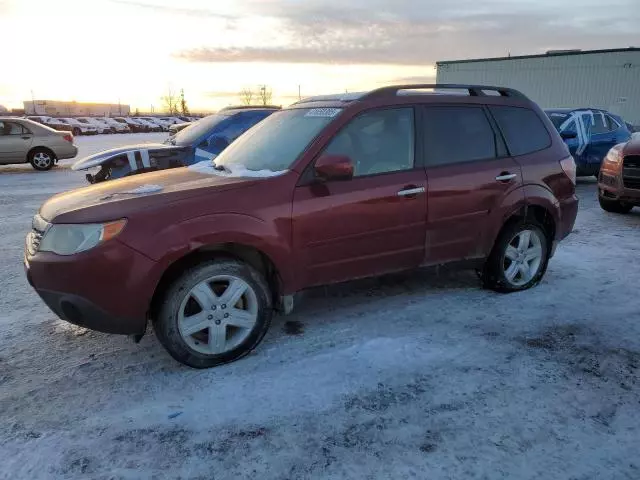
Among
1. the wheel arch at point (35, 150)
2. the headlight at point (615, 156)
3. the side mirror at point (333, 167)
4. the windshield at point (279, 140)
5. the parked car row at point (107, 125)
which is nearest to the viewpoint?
the side mirror at point (333, 167)

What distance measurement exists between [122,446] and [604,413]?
2.58 meters

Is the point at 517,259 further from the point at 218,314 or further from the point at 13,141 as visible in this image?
the point at 13,141

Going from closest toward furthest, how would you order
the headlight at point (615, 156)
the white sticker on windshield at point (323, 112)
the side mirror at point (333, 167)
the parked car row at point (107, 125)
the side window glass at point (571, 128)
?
the side mirror at point (333, 167)
the white sticker on windshield at point (323, 112)
the headlight at point (615, 156)
the side window glass at point (571, 128)
the parked car row at point (107, 125)

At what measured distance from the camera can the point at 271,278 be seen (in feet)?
12.2

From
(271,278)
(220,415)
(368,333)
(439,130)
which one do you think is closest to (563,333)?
(368,333)

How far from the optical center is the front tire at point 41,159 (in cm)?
1558

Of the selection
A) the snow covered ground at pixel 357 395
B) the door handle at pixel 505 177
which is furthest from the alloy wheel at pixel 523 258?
the door handle at pixel 505 177

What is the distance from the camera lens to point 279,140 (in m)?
4.16

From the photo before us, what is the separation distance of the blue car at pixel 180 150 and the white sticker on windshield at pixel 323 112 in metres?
3.73

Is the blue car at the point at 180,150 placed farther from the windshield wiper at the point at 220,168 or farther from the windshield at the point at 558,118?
the windshield at the point at 558,118

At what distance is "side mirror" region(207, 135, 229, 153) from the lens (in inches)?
344

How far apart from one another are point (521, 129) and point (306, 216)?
2396mm

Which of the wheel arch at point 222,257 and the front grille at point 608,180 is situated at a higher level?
the wheel arch at point 222,257

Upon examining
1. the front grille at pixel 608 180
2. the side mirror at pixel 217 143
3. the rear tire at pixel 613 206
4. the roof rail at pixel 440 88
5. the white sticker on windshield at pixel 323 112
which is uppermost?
the roof rail at pixel 440 88
